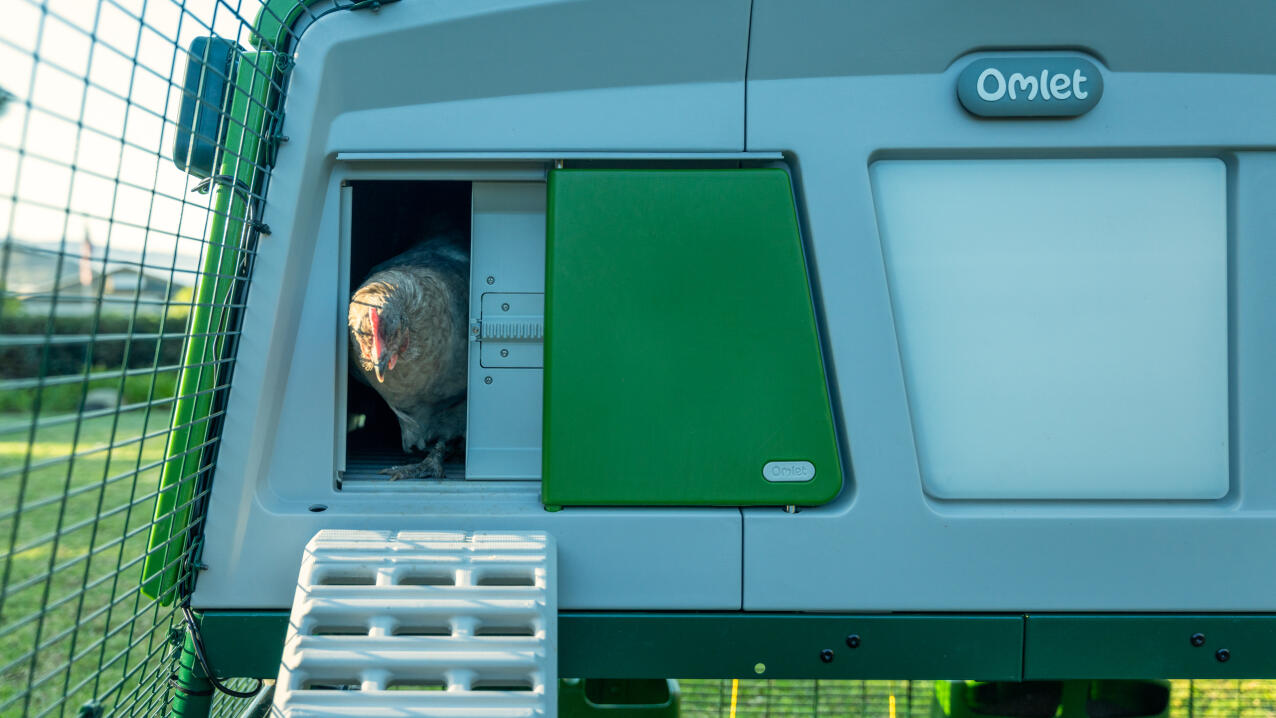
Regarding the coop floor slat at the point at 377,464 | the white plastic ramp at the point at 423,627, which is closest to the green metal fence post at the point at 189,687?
the white plastic ramp at the point at 423,627

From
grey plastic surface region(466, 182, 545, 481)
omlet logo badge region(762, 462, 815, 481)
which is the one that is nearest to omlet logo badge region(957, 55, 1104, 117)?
omlet logo badge region(762, 462, 815, 481)

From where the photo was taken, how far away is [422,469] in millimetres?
1703

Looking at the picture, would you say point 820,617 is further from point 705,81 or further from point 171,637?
point 171,637

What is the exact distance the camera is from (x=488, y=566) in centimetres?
136

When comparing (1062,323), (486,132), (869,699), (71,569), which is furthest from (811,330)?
(71,569)

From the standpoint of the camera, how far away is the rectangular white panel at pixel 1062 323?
4.81 feet

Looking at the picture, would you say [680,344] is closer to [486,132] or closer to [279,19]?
[486,132]

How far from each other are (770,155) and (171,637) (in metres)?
1.33

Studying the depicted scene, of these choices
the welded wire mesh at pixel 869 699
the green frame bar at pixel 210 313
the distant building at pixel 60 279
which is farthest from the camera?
the welded wire mesh at pixel 869 699

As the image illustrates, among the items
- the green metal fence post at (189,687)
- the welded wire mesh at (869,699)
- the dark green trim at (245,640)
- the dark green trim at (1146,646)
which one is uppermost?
the dark green trim at (1146,646)

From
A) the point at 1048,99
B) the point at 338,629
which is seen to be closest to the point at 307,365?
the point at 338,629

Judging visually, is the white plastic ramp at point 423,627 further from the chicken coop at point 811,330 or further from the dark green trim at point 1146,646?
the dark green trim at point 1146,646

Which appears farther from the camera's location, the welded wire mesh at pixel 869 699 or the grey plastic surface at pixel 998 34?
the welded wire mesh at pixel 869 699

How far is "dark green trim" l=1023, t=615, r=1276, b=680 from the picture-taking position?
4.77 ft
